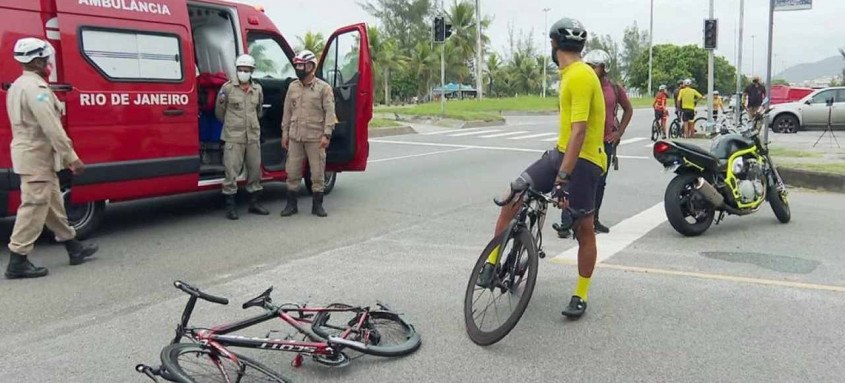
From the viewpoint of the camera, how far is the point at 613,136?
6891 mm

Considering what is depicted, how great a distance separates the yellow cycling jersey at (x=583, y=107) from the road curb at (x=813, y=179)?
738 centimetres

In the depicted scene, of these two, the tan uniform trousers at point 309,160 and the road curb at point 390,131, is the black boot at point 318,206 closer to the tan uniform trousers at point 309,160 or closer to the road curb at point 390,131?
the tan uniform trousers at point 309,160

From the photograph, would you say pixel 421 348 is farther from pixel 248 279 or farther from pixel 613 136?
Answer: pixel 613 136

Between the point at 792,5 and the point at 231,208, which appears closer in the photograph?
the point at 231,208

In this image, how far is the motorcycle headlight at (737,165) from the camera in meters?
7.14

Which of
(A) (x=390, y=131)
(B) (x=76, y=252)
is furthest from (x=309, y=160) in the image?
(A) (x=390, y=131)

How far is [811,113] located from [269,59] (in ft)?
61.9

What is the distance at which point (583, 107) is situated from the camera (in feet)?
13.8

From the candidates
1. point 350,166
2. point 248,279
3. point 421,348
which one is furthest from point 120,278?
point 350,166

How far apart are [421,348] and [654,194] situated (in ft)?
21.5

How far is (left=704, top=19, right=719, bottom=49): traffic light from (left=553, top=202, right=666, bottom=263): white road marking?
12572 millimetres

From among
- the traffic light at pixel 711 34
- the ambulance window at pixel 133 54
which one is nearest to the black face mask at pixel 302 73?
the ambulance window at pixel 133 54

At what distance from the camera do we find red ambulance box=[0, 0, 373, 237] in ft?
20.2

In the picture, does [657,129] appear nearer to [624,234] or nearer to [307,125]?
[624,234]
